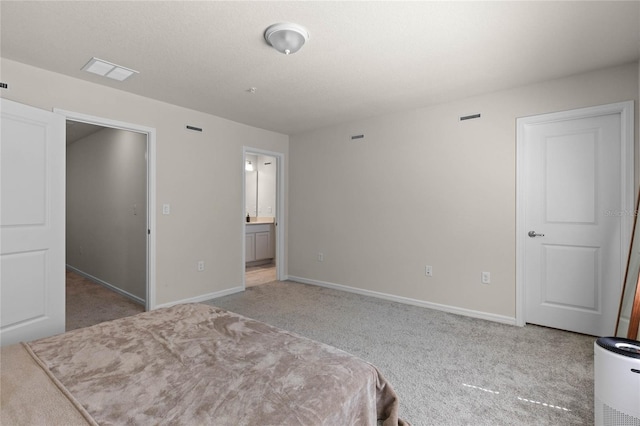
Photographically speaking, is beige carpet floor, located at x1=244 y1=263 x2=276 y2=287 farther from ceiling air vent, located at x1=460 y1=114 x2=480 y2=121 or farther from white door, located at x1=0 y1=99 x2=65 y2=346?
ceiling air vent, located at x1=460 y1=114 x2=480 y2=121

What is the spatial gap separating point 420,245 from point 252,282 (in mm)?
2807

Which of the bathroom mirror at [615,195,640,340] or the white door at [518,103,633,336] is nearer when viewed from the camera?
the bathroom mirror at [615,195,640,340]

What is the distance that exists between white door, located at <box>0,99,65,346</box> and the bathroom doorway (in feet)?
9.20

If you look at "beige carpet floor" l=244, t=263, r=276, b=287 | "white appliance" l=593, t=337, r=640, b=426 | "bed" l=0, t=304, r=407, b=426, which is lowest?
"beige carpet floor" l=244, t=263, r=276, b=287

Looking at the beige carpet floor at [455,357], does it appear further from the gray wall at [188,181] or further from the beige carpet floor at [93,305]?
the beige carpet floor at [93,305]

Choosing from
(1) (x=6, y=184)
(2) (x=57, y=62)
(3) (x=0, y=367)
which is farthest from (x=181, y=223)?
(3) (x=0, y=367)

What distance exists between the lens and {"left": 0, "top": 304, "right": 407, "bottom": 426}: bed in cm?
100

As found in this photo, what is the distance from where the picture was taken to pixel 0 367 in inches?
48.4

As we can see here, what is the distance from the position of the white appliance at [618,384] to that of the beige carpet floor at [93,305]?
4.15 m

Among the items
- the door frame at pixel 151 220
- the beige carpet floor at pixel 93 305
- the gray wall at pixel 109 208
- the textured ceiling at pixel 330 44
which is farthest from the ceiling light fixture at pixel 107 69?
the beige carpet floor at pixel 93 305

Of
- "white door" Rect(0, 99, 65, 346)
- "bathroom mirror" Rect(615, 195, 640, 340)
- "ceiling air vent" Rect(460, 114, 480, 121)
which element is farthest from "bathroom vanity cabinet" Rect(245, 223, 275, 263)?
"bathroom mirror" Rect(615, 195, 640, 340)

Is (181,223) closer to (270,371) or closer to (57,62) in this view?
(57,62)

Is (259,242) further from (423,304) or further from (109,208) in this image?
(423,304)

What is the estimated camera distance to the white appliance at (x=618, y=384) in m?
1.39
